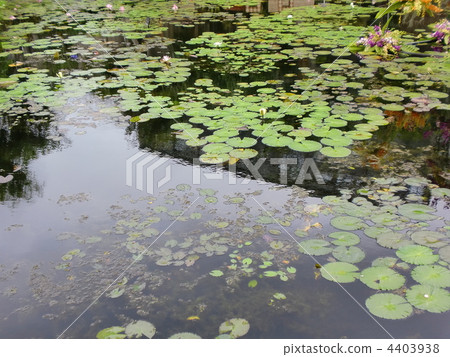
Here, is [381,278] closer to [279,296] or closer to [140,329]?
[279,296]

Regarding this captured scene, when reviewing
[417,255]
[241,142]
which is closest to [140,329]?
[417,255]

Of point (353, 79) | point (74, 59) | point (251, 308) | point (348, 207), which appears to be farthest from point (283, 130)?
point (74, 59)

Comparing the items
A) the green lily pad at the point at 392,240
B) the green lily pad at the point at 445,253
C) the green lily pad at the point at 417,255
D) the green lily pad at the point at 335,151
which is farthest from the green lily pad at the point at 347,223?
the green lily pad at the point at 335,151

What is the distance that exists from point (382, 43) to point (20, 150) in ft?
13.6

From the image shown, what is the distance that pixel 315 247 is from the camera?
80.5 inches

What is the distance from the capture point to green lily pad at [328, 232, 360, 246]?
2055 mm

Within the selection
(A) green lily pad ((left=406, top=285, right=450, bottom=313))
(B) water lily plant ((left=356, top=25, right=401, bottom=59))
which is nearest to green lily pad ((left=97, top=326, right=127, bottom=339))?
(A) green lily pad ((left=406, top=285, right=450, bottom=313))

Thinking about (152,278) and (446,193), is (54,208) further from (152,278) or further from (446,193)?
(446,193)

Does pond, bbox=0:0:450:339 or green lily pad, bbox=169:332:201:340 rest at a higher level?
pond, bbox=0:0:450:339

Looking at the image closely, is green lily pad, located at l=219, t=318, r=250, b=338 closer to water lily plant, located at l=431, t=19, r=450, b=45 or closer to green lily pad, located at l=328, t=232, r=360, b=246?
green lily pad, located at l=328, t=232, r=360, b=246

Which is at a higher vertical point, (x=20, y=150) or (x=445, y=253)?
(x=20, y=150)

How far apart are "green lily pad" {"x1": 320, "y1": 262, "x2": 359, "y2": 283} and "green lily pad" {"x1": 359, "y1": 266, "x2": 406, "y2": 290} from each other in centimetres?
4

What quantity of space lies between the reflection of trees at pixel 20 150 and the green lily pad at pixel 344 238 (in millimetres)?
1877

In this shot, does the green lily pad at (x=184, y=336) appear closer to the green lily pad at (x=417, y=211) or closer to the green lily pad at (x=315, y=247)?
the green lily pad at (x=315, y=247)
